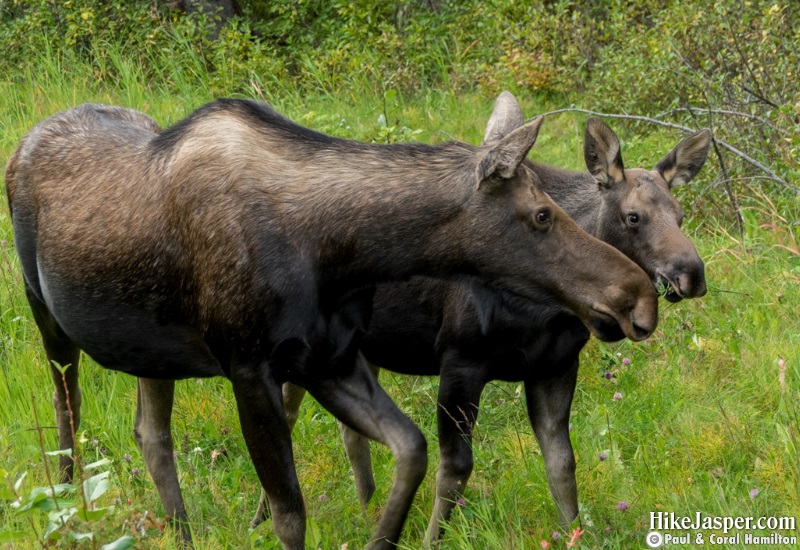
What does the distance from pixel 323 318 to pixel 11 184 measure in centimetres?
204

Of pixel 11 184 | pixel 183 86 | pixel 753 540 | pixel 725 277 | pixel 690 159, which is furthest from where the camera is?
pixel 183 86

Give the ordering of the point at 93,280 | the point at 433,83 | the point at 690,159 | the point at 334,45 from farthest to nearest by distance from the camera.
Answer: the point at 334,45
the point at 433,83
the point at 690,159
the point at 93,280

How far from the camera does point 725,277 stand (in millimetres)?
7492

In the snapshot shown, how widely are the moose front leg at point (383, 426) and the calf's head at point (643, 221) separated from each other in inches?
64.2

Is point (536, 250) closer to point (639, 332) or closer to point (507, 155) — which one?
point (507, 155)

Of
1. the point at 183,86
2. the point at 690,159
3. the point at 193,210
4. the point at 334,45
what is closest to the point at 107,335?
the point at 193,210

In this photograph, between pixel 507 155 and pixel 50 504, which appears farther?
pixel 507 155

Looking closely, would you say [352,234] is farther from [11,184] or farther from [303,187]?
[11,184]

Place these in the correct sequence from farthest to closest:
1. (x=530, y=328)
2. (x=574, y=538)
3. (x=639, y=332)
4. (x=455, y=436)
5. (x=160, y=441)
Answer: (x=160, y=441)
(x=455, y=436)
(x=530, y=328)
(x=639, y=332)
(x=574, y=538)

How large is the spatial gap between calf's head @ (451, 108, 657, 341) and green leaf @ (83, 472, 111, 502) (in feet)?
5.13

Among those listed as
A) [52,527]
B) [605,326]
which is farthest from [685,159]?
[52,527]

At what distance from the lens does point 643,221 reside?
579cm

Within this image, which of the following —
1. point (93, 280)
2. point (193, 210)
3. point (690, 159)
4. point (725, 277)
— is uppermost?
point (193, 210)

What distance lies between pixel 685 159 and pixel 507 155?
237cm
